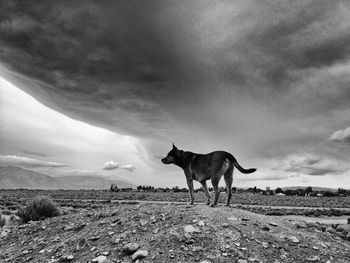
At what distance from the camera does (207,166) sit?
10594 mm

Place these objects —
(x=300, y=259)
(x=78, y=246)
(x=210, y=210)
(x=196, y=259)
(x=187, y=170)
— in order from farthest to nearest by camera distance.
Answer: (x=187, y=170)
(x=210, y=210)
(x=78, y=246)
(x=300, y=259)
(x=196, y=259)

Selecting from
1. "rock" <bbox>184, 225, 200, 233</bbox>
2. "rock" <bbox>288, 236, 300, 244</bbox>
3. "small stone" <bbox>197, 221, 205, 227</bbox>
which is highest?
"small stone" <bbox>197, 221, 205, 227</bbox>

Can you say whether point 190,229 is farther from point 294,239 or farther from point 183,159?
point 183,159

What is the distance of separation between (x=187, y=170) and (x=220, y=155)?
162 cm

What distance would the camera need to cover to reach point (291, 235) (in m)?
9.03

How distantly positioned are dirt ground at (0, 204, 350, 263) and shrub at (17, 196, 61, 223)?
571cm

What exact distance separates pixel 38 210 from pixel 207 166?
11548mm

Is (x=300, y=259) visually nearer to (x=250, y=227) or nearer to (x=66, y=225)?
(x=250, y=227)

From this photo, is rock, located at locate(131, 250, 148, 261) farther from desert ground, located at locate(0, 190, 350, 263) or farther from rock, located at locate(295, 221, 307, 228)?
rock, located at locate(295, 221, 307, 228)

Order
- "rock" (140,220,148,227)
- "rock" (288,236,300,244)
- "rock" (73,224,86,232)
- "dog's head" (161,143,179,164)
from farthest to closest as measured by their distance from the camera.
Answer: "dog's head" (161,143,179,164) < "rock" (73,224,86,232) < "rock" (140,220,148,227) < "rock" (288,236,300,244)

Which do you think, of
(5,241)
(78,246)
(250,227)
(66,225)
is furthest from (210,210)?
(5,241)

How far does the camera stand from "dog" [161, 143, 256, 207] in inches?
408

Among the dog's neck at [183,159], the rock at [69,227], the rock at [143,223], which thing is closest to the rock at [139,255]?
the rock at [143,223]

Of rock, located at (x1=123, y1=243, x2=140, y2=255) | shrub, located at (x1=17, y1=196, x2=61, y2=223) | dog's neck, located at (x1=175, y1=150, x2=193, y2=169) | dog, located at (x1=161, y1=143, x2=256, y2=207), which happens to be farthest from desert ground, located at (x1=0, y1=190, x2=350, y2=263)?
shrub, located at (x1=17, y1=196, x2=61, y2=223)
